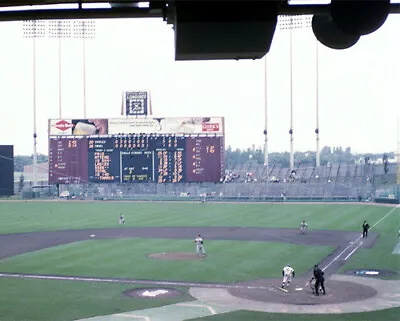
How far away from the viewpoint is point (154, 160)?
5694 cm

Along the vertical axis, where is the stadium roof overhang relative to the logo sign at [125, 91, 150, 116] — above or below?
below

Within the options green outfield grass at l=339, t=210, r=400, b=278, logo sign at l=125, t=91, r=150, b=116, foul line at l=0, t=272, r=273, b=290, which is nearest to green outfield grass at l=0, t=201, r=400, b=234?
green outfield grass at l=339, t=210, r=400, b=278

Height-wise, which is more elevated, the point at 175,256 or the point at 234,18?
the point at 234,18

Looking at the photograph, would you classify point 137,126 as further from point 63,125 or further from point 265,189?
point 265,189

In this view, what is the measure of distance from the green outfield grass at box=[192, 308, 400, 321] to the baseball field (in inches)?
1.6

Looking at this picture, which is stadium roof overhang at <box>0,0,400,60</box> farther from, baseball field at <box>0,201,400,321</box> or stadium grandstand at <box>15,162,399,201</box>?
stadium grandstand at <box>15,162,399,201</box>

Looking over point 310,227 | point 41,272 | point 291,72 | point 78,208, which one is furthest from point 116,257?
point 291,72

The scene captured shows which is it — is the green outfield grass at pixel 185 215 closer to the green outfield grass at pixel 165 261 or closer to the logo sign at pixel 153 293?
the green outfield grass at pixel 165 261

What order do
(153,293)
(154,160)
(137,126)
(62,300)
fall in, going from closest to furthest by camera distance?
(62,300), (153,293), (154,160), (137,126)

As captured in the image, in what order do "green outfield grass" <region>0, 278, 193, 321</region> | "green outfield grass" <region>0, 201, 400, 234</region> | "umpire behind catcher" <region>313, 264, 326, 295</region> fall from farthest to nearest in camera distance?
1. "green outfield grass" <region>0, 201, 400, 234</region>
2. "umpire behind catcher" <region>313, 264, 326, 295</region>
3. "green outfield grass" <region>0, 278, 193, 321</region>

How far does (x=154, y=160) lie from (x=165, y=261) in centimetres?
2901

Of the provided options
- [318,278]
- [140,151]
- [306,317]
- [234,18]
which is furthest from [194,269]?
[140,151]

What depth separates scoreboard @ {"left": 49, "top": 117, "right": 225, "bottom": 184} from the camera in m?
56.9

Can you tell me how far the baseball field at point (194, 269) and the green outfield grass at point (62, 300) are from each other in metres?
0.04
